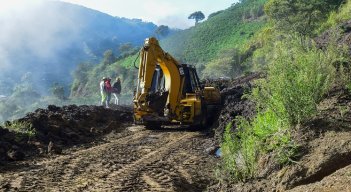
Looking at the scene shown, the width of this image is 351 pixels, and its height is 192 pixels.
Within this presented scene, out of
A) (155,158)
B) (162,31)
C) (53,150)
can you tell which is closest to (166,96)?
(53,150)

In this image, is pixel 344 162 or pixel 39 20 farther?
pixel 39 20

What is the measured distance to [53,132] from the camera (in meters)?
11.6

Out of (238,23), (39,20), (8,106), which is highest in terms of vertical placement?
(39,20)

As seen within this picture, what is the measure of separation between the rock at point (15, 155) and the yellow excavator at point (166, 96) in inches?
205

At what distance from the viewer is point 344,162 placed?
15.5 feet

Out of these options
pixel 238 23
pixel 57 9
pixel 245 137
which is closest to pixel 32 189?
pixel 245 137

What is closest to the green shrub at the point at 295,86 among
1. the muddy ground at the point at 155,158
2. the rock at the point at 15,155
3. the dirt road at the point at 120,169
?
the muddy ground at the point at 155,158

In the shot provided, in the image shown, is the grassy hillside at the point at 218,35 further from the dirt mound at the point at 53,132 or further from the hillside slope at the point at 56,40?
the dirt mound at the point at 53,132

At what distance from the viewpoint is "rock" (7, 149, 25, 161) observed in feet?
28.2

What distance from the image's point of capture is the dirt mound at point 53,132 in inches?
373

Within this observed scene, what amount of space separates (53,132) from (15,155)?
117 inches

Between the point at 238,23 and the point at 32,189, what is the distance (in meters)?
77.5

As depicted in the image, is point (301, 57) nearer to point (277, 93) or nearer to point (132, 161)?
point (277, 93)

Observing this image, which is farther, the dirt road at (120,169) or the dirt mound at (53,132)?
the dirt mound at (53,132)
